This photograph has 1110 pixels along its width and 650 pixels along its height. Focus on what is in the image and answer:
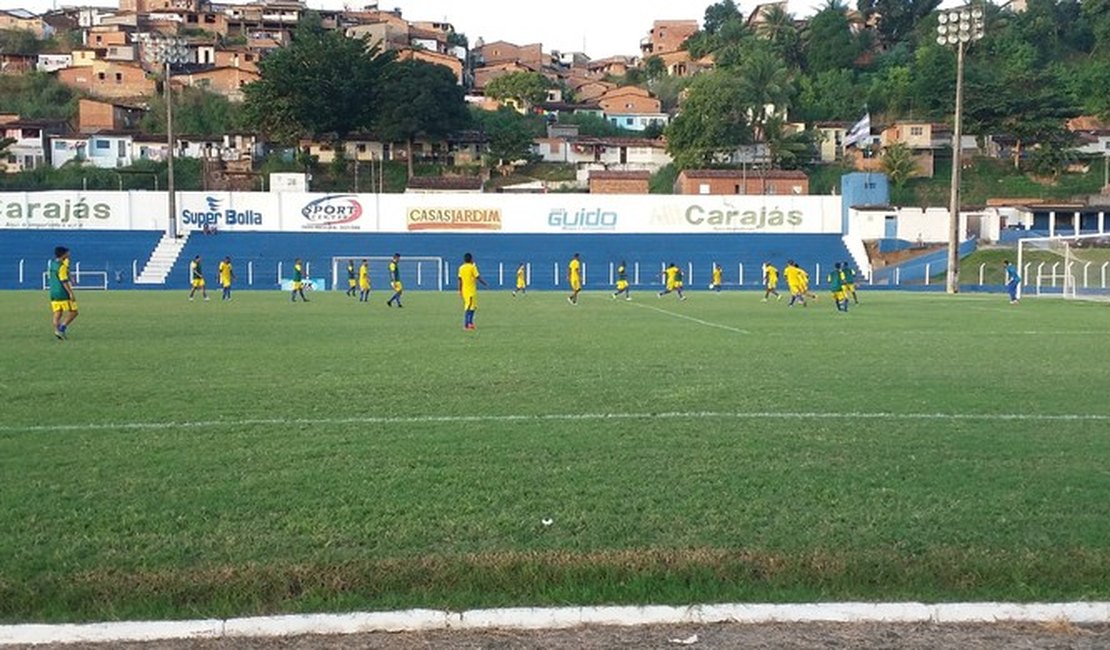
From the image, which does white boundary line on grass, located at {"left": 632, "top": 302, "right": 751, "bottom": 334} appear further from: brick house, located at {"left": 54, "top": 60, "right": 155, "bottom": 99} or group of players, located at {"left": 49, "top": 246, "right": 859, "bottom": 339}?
brick house, located at {"left": 54, "top": 60, "right": 155, "bottom": 99}

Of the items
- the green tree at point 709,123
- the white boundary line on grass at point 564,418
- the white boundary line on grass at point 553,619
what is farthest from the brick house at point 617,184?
the white boundary line on grass at point 553,619

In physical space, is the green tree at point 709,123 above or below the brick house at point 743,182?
above

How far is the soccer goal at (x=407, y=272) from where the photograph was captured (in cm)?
5181

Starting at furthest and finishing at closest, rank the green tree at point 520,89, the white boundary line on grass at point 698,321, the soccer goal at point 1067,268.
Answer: the green tree at point 520,89
the soccer goal at point 1067,268
the white boundary line on grass at point 698,321

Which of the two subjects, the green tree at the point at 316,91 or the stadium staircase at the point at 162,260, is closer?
the stadium staircase at the point at 162,260

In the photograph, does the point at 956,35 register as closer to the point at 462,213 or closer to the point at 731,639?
the point at 462,213

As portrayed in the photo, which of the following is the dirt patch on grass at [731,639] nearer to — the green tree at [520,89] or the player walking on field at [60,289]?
the player walking on field at [60,289]

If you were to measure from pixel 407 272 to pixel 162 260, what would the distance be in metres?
12.3

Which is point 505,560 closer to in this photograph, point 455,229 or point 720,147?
point 455,229

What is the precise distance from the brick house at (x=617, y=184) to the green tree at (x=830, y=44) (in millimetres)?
47724

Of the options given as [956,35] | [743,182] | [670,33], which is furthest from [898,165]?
[670,33]

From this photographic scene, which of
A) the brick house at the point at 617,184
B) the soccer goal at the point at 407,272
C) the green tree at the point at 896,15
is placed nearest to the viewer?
the soccer goal at the point at 407,272

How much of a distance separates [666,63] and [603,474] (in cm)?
13854

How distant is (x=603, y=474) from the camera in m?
7.17
